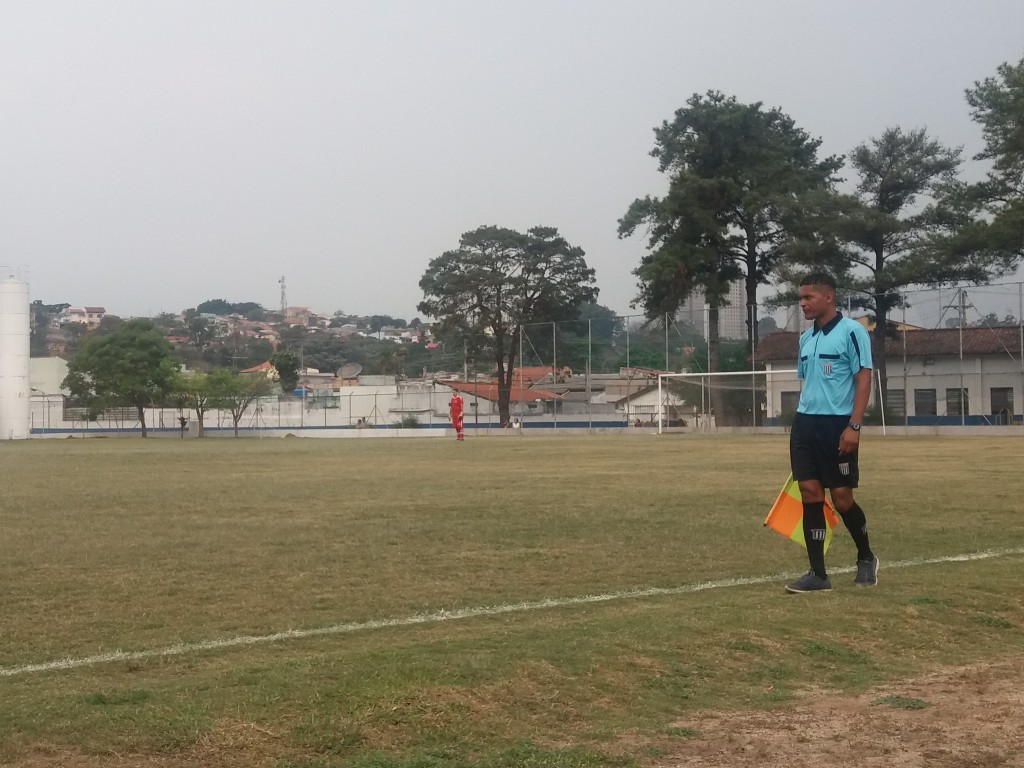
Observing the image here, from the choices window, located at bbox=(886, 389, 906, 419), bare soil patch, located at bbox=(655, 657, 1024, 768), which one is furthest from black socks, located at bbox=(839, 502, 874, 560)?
window, located at bbox=(886, 389, 906, 419)

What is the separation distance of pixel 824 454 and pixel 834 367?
19.3 inches

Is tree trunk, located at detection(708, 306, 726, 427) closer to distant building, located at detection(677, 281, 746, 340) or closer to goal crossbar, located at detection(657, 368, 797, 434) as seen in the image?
distant building, located at detection(677, 281, 746, 340)

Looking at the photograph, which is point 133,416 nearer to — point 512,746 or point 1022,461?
point 1022,461

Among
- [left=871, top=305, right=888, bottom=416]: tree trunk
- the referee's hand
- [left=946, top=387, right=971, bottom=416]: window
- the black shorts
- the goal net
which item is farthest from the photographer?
the goal net

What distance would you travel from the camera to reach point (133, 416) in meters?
92.5

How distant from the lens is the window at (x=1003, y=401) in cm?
4459

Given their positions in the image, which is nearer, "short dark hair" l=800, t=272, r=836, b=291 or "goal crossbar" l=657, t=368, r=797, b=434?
"short dark hair" l=800, t=272, r=836, b=291

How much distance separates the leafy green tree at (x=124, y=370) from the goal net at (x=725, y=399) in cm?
4236

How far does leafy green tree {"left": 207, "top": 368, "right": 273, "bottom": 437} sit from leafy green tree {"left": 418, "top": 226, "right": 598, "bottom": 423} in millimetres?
13397

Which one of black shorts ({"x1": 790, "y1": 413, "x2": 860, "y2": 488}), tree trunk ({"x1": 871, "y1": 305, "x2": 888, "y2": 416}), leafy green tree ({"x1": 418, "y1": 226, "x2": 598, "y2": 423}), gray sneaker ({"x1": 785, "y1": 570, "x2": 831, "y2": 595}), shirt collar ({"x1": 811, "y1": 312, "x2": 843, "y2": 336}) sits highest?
leafy green tree ({"x1": 418, "y1": 226, "x2": 598, "y2": 423})

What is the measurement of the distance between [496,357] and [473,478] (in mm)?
54521

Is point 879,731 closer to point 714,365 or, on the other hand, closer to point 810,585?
point 810,585

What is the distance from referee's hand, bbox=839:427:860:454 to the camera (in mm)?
6531

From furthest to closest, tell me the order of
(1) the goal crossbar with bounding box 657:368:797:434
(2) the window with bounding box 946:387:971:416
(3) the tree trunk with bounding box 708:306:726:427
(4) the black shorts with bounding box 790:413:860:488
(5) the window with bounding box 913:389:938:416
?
1. (3) the tree trunk with bounding box 708:306:726:427
2. (1) the goal crossbar with bounding box 657:368:797:434
3. (5) the window with bounding box 913:389:938:416
4. (2) the window with bounding box 946:387:971:416
5. (4) the black shorts with bounding box 790:413:860:488
